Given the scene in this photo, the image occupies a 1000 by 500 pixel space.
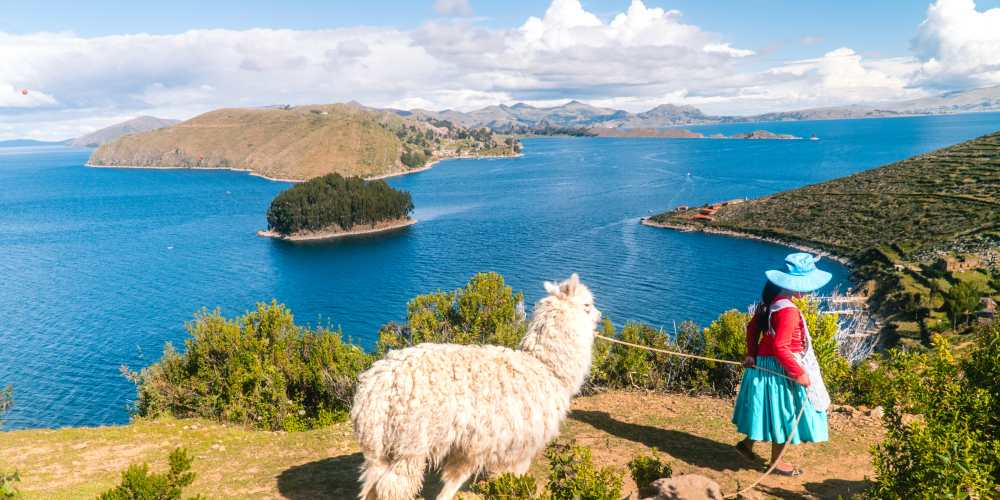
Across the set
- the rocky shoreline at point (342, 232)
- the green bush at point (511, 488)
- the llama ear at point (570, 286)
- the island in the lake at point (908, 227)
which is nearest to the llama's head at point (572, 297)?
the llama ear at point (570, 286)

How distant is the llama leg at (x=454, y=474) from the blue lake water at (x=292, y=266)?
38295mm

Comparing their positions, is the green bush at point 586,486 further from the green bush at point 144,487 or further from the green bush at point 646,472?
the green bush at point 144,487

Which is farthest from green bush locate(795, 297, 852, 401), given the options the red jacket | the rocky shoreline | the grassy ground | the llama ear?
the rocky shoreline

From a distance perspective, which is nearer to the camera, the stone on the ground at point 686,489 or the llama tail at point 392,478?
the llama tail at point 392,478

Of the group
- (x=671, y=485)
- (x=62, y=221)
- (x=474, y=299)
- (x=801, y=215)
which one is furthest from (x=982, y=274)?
(x=62, y=221)

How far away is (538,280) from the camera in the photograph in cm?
6556

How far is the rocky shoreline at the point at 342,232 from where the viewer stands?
9750cm

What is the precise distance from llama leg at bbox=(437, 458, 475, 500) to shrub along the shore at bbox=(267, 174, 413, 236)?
98.0 meters

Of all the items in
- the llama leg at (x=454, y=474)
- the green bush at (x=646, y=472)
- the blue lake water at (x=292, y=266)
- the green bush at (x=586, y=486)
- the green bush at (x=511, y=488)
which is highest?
the green bush at (x=511, y=488)

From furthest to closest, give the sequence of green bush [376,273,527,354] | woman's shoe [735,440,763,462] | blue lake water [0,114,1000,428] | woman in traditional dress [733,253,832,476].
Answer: blue lake water [0,114,1000,428], green bush [376,273,527,354], woman's shoe [735,440,763,462], woman in traditional dress [733,253,832,476]

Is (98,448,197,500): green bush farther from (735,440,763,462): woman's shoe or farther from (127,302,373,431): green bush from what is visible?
(127,302,373,431): green bush

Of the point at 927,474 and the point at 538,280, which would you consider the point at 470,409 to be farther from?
the point at 538,280

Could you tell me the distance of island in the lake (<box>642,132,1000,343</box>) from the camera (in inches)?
1843

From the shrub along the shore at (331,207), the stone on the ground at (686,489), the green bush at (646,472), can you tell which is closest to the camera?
the stone on the ground at (686,489)
